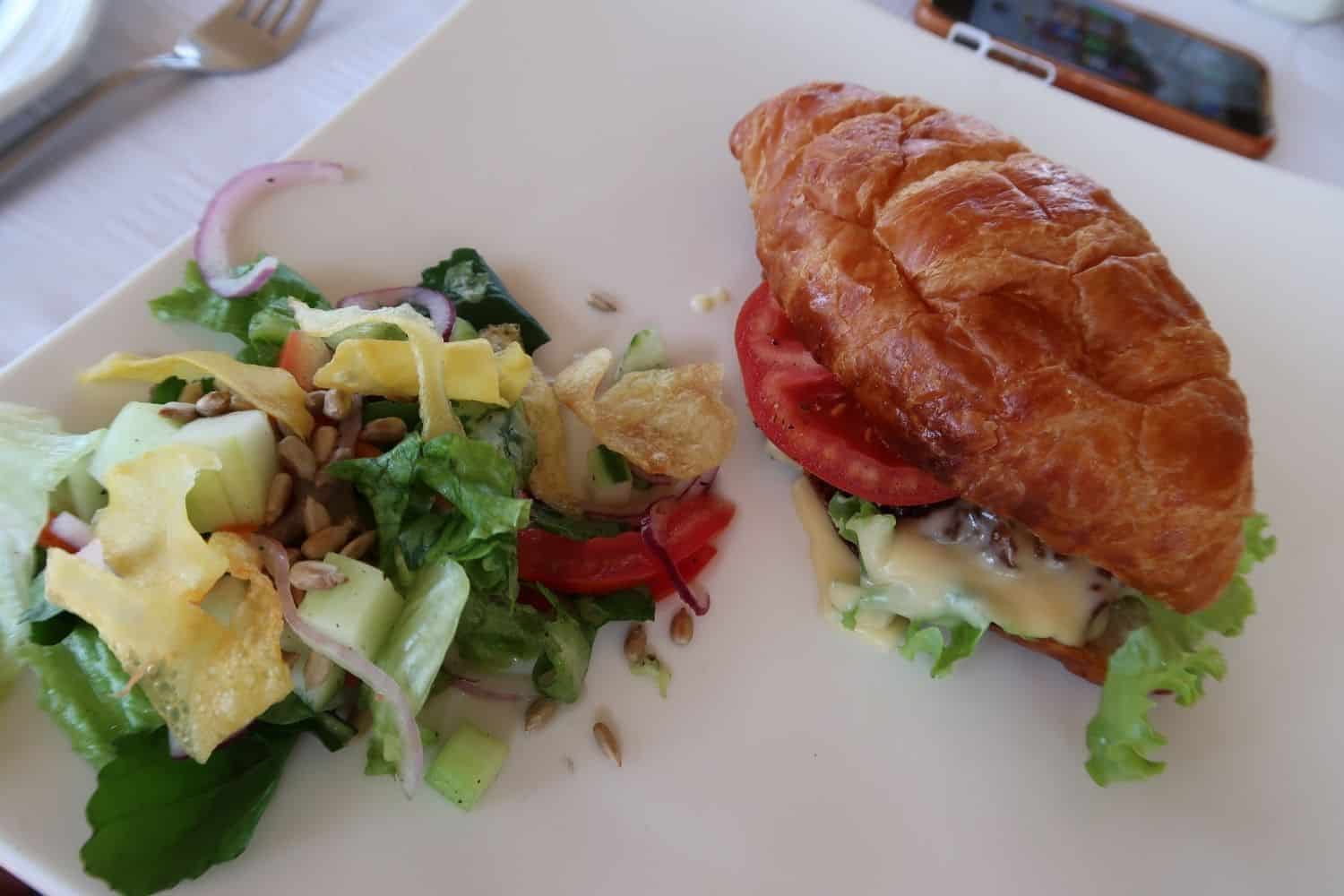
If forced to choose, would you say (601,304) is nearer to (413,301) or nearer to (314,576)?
(413,301)

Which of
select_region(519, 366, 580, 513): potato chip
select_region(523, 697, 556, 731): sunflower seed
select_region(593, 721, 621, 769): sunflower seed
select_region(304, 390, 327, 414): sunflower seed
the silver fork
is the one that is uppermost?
the silver fork

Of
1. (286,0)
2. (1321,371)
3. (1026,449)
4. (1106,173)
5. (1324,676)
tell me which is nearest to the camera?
(1026,449)

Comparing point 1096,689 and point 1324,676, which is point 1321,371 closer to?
point 1324,676

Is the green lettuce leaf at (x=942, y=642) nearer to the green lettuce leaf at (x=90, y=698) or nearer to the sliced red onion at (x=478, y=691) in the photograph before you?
the sliced red onion at (x=478, y=691)

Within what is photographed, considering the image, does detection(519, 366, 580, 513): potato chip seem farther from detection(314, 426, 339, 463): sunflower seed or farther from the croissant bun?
the croissant bun

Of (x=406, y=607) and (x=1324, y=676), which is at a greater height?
(x=406, y=607)

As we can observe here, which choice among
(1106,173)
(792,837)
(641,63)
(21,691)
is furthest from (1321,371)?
(21,691)

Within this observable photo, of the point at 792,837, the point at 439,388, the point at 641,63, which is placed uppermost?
the point at 641,63

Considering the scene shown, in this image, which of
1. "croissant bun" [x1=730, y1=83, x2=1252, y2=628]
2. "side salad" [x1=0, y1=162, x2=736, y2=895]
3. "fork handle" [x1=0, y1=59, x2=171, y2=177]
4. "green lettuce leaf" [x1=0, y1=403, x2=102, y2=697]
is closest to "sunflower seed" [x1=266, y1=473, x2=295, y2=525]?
"side salad" [x1=0, y1=162, x2=736, y2=895]
